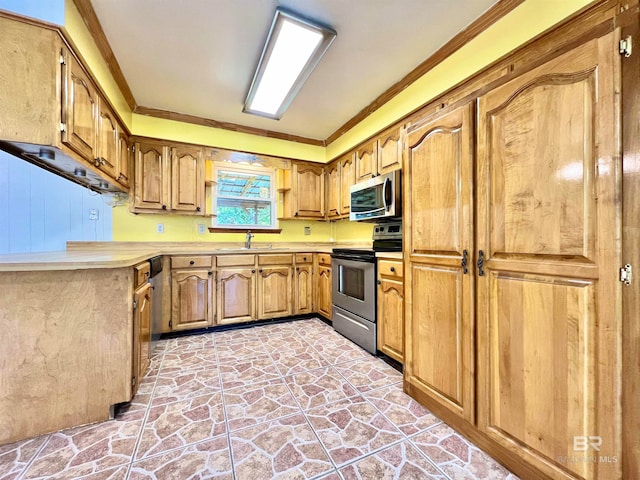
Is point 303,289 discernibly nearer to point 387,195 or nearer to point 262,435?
point 387,195

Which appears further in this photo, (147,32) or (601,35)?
(147,32)

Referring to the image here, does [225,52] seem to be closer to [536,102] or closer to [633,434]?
[536,102]

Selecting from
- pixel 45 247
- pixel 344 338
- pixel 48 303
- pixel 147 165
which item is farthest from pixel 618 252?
pixel 45 247

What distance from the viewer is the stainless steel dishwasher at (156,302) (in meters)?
2.30

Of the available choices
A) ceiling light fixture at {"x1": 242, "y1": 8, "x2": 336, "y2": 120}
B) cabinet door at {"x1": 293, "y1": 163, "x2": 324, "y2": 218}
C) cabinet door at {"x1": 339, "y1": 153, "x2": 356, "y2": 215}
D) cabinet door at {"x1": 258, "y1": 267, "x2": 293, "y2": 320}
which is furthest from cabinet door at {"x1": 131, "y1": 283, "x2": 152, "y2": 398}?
cabinet door at {"x1": 339, "y1": 153, "x2": 356, "y2": 215}

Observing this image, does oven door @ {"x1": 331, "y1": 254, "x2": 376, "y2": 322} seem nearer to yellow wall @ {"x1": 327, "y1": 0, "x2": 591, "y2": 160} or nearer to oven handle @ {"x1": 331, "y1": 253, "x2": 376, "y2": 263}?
oven handle @ {"x1": 331, "y1": 253, "x2": 376, "y2": 263}

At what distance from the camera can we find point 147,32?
1990 millimetres

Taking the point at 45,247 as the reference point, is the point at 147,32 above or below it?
above

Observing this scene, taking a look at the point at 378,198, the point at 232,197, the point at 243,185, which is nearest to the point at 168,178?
the point at 232,197

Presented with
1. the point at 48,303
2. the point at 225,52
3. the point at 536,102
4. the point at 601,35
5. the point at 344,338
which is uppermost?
the point at 225,52

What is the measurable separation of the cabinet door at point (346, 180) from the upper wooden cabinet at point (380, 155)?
0.11 metres

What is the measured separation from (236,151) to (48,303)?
261 centimetres

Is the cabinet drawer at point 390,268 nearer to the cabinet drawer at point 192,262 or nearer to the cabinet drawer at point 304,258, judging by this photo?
the cabinet drawer at point 304,258

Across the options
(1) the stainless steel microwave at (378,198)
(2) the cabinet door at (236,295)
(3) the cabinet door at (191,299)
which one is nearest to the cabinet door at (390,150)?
(1) the stainless steel microwave at (378,198)
